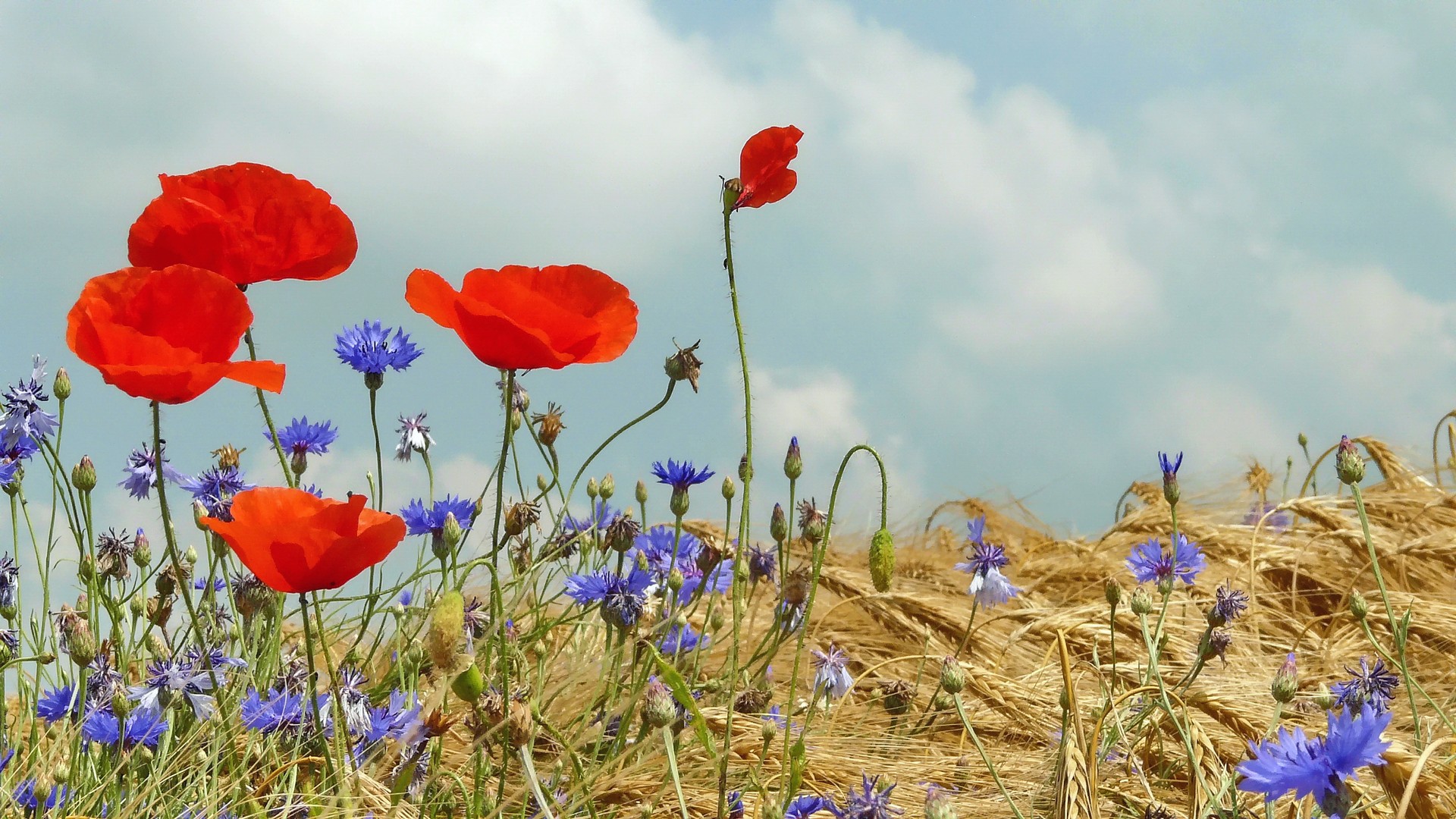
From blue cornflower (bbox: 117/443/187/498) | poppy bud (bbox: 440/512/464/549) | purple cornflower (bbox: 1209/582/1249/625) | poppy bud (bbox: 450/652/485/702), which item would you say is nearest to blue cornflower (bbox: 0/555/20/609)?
blue cornflower (bbox: 117/443/187/498)

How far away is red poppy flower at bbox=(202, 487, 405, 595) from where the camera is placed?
1051 mm

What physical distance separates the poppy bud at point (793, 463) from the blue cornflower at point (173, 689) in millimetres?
785

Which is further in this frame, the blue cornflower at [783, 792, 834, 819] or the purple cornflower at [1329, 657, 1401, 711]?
the purple cornflower at [1329, 657, 1401, 711]

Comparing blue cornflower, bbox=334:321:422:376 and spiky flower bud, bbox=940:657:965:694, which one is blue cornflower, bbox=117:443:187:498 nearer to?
blue cornflower, bbox=334:321:422:376

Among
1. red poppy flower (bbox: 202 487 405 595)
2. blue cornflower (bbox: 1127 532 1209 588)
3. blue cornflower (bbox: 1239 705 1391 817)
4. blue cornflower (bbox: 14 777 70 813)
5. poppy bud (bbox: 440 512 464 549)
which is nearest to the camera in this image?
blue cornflower (bbox: 1239 705 1391 817)

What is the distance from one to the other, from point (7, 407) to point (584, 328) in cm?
122

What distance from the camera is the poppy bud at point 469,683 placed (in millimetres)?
1054

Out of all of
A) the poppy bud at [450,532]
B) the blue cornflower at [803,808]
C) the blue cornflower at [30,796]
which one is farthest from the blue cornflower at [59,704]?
the blue cornflower at [803,808]

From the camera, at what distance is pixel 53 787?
1.46 meters

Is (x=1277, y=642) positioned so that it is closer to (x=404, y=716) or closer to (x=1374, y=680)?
(x=1374, y=680)

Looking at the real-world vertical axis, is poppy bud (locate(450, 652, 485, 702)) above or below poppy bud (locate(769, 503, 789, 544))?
below

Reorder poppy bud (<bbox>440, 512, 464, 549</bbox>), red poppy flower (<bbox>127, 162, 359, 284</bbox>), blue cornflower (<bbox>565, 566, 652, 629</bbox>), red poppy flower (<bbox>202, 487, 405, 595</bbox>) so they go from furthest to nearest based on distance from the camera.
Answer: poppy bud (<bbox>440, 512, 464, 549</bbox>)
blue cornflower (<bbox>565, 566, 652, 629</bbox>)
red poppy flower (<bbox>127, 162, 359, 284</bbox>)
red poppy flower (<bbox>202, 487, 405, 595</bbox>)

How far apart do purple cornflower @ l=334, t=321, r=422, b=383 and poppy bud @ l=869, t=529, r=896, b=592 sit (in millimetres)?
918

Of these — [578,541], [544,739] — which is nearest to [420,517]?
[578,541]
